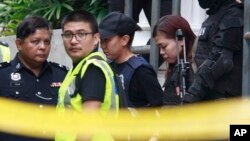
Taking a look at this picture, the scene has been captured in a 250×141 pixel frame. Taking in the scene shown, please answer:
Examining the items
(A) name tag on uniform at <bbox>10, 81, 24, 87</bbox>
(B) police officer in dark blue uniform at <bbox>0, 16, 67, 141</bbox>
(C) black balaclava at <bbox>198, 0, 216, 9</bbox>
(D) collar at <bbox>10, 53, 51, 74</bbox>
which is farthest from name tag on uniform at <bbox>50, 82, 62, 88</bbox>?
(C) black balaclava at <bbox>198, 0, 216, 9</bbox>

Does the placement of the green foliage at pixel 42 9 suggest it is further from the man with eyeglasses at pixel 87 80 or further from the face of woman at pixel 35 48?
the man with eyeglasses at pixel 87 80

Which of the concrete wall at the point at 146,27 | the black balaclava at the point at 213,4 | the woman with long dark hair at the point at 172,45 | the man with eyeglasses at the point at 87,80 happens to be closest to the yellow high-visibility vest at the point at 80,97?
the man with eyeglasses at the point at 87,80

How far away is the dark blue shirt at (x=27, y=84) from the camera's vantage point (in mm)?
7434

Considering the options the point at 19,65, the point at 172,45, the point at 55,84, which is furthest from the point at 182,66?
the point at 19,65

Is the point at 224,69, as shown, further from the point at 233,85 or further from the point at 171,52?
the point at 171,52

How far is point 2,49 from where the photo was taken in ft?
28.5

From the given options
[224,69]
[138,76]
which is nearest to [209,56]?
[224,69]

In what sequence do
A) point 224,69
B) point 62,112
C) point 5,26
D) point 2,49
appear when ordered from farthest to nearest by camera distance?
point 5,26
point 2,49
point 224,69
point 62,112

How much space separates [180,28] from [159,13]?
1.80 metres

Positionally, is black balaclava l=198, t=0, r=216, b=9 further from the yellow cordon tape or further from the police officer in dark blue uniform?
the police officer in dark blue uniform

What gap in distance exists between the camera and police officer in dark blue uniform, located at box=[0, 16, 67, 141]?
24.5 ft

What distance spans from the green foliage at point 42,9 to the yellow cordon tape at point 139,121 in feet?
13.3

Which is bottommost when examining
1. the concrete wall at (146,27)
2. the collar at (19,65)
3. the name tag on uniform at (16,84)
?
the concrete wall at (146,27)

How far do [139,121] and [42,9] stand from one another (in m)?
5.79
